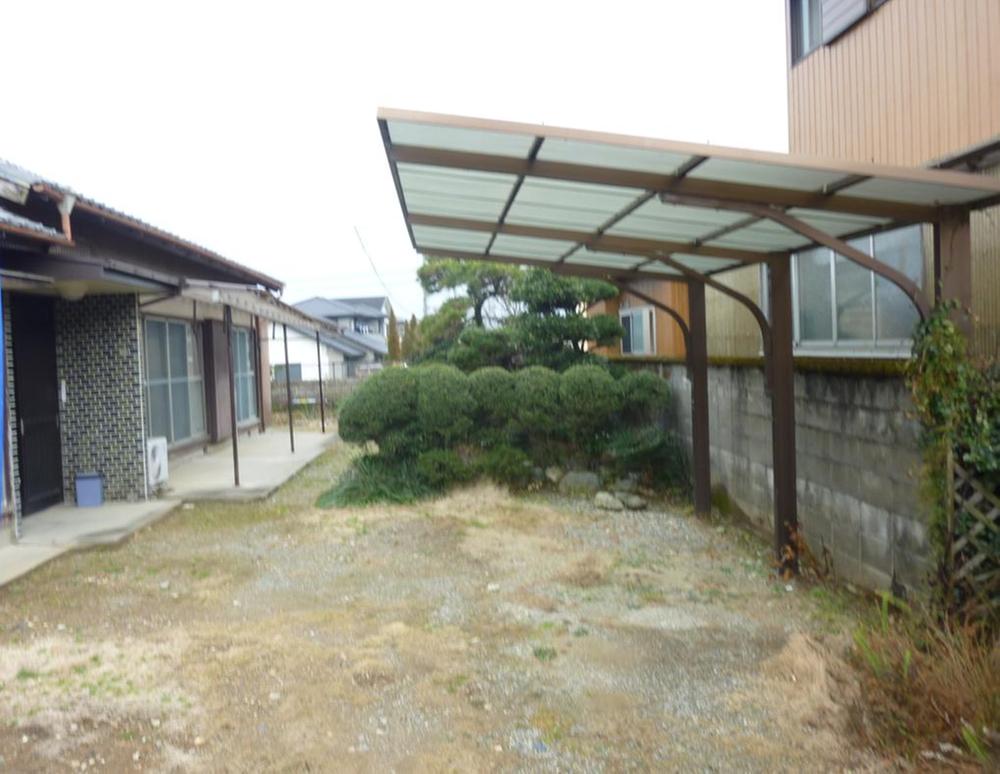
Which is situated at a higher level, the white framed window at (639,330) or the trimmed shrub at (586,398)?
the white framed window at (639,330)

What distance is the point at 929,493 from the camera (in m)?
4.19

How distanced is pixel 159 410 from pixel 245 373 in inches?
209

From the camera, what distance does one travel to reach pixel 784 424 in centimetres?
581

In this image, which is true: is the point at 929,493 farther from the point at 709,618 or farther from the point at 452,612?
the point at 452,612

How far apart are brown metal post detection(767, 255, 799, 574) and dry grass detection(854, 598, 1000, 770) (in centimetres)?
199

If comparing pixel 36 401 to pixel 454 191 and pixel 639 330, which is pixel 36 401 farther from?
pixel 639 330

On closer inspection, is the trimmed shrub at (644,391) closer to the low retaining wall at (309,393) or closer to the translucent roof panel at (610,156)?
the translucent roof panel at (610,156)

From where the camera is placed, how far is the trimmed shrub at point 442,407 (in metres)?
9.16

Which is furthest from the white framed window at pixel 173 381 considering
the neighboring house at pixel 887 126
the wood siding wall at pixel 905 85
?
the wood siding wall at pixel 905 85

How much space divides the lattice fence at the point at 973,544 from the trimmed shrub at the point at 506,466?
5.65 meters

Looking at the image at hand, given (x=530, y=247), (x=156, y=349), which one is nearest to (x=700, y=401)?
(x=530, y=247)

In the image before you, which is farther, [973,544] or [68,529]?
[68,529]

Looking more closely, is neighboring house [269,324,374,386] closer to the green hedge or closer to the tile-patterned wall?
the green hedge

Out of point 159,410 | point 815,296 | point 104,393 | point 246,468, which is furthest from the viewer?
point 246,468
